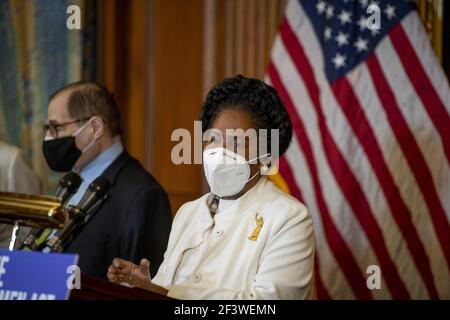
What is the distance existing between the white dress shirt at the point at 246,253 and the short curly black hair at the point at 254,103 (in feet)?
0.60

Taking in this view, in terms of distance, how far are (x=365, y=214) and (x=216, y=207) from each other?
4.91 ft

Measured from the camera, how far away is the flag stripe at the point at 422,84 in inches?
155

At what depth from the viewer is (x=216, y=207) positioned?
2691mm

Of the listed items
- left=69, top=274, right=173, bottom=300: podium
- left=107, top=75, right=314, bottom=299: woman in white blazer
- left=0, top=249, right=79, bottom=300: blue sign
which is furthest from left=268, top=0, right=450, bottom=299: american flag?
left=0, top=249, right=79, bottom=300: blue sign

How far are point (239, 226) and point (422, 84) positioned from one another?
5.90ft

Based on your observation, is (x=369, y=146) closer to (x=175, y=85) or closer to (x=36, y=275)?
(x=175, y=85)

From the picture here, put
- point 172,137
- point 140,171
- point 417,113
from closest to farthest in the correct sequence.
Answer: point 140,171 < point 417,113 < point 172,137

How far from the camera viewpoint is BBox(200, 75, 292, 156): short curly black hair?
2573 mm

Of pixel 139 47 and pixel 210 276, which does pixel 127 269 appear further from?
pixel 139 47

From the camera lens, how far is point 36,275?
6.59ft

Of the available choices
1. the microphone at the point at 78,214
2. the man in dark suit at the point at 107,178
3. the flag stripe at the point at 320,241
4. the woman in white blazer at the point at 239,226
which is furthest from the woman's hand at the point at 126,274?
the flag stripe at the point at 320,241

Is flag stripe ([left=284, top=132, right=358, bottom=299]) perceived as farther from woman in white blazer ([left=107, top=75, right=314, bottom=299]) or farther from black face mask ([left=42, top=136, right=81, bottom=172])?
woman in white blazer ([left=107, top=75, right=314, bottom=299])

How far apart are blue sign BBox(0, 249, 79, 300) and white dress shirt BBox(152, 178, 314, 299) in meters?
0.54
